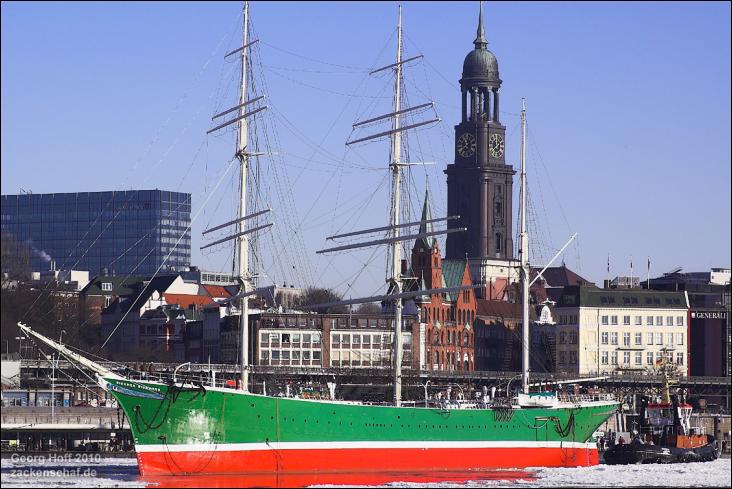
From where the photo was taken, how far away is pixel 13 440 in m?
A: 133

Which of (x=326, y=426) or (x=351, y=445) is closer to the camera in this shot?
(x=326, y=426)

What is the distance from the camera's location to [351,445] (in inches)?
4439

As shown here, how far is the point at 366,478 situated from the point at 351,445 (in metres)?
6.90

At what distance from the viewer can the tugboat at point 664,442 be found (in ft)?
Result: 434

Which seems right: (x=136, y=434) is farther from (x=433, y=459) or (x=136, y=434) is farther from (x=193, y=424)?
(x=433, y=459)

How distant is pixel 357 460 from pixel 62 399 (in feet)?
202

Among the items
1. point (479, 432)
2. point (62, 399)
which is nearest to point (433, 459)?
point (479, 432)

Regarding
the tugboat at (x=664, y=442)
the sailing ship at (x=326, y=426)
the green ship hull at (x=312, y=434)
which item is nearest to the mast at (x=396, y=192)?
the sailing ship at (x=326, y=426)

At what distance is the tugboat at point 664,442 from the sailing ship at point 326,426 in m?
2.72

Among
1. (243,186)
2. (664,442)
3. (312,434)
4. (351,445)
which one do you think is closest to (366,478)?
(312,434)

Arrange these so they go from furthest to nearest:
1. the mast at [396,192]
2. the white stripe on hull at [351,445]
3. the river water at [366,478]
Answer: the mast at [396,192] < the white stripe on hull at [351,445] < the river water at [366,478]

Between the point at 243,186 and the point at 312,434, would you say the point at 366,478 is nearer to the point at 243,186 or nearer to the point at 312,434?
the point at 312,434

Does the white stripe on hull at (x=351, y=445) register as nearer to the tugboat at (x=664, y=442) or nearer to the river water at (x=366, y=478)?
the river water at (x=366, y=478)

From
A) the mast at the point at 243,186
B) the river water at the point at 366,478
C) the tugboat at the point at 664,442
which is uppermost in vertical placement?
the mast at the point at 243,186
